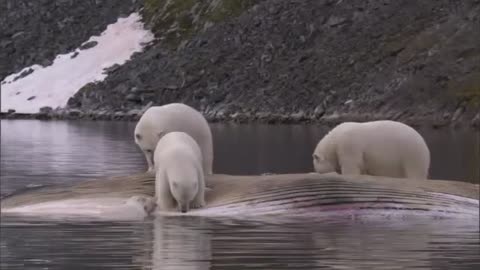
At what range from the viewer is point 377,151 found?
2428cm

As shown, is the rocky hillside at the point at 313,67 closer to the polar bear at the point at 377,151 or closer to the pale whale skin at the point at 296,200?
the polar bear at the point at 377,151

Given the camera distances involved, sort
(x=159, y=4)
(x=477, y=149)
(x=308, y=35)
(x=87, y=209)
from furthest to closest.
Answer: (x=159, y=4) < (x=308, y=35) < (x=477, y=149) < (x=87, y=209)

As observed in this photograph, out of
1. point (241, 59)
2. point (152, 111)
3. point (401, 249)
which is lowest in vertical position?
point (401, 249)

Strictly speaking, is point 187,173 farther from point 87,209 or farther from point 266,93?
point 266,93

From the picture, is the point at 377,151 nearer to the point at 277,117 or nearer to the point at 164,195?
the point at 164,195

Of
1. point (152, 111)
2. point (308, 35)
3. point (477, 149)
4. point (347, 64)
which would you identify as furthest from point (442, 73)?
point (152, 111)

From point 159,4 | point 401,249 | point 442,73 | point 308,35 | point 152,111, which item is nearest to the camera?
point 401,249

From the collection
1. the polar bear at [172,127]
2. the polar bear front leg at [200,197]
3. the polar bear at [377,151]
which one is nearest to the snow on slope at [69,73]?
the polar bear at [377,151]

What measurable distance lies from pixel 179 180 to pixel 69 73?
123 meters

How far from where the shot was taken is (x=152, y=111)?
22703 mm

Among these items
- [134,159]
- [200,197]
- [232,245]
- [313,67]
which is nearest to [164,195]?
[200,197]

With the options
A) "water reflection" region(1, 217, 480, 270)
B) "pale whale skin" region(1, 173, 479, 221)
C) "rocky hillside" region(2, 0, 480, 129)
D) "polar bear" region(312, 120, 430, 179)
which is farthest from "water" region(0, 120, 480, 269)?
"rocky hillside" region(2, 0, 480, 129)

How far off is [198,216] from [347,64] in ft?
333

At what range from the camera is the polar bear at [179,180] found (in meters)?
18.3
